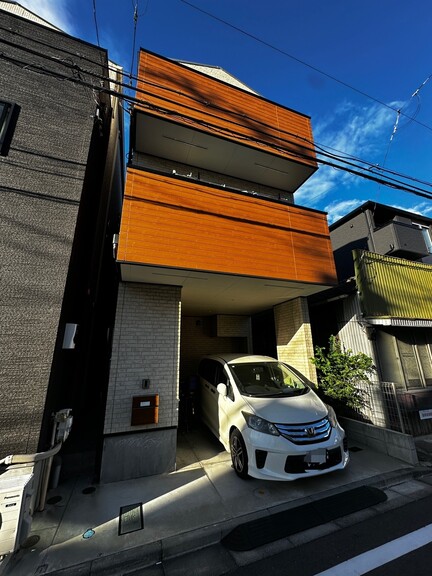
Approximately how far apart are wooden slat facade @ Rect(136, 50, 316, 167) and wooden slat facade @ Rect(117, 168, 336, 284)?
4.24 ft

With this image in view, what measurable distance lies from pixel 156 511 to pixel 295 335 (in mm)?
4672

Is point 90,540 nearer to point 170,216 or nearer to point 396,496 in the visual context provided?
point 396,496

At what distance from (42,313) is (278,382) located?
4325mm

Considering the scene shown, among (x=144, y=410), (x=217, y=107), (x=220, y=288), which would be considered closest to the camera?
(x=144, y=410)

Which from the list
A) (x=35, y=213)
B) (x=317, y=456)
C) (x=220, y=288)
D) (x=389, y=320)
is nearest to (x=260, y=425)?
(x=317, y=456)

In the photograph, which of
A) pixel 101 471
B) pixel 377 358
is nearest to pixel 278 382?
pixel 377 358

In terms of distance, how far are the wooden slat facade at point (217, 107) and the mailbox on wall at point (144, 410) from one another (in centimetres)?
525

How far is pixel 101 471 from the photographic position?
3.88m

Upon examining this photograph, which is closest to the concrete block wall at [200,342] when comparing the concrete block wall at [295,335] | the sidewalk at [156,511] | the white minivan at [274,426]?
the concrete block wall at [295,335]

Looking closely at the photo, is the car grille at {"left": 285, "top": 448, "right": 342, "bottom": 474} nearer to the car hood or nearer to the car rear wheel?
the car hood

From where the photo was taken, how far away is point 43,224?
3.81 m

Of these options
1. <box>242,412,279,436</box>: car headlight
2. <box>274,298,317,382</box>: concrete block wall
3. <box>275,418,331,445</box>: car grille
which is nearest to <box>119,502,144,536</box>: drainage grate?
<box>242,412,279,436</box>: car headlight

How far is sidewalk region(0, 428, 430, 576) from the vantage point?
2447 mm

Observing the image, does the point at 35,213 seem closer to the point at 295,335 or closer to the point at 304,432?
the point at 304,432
